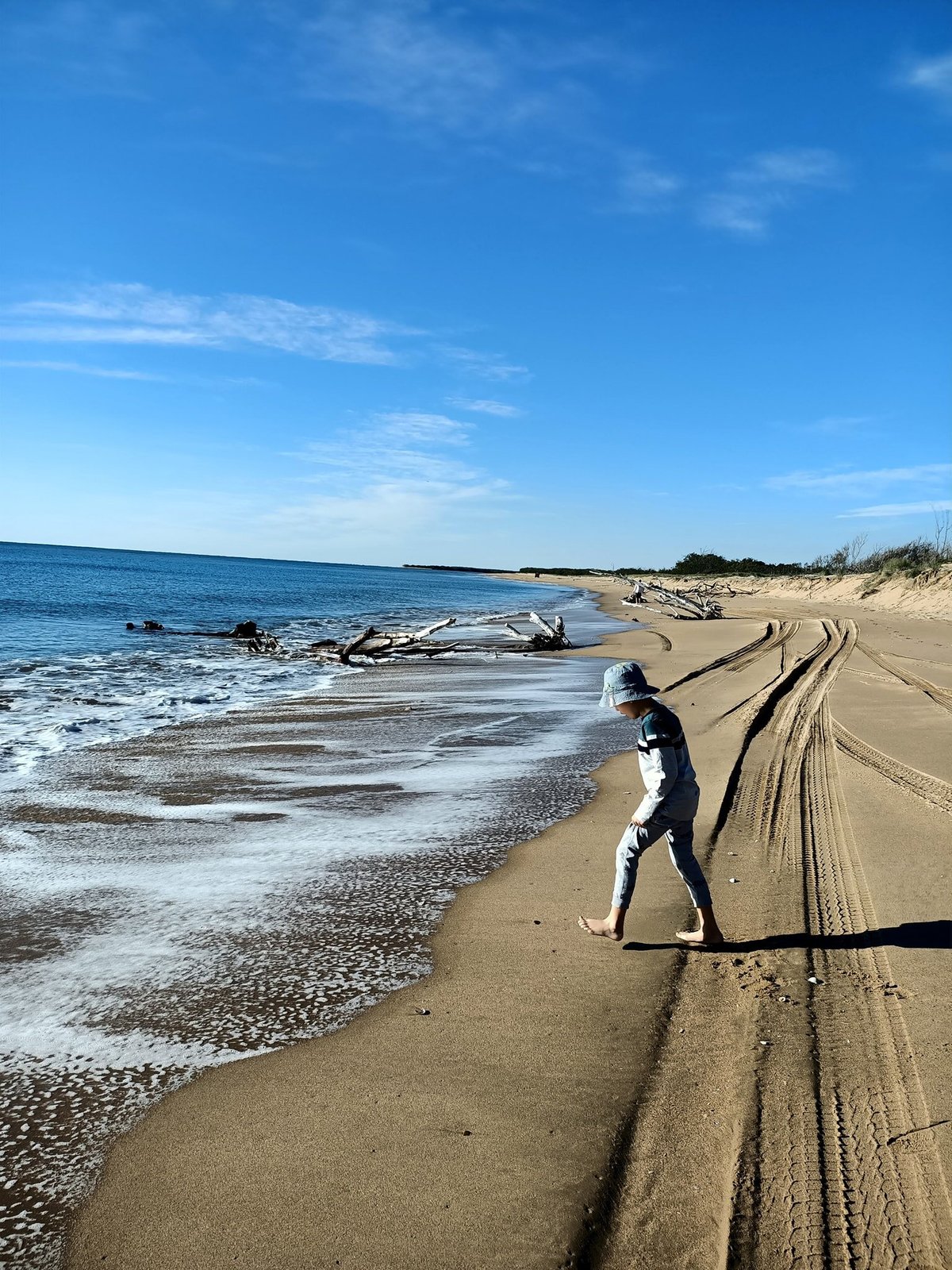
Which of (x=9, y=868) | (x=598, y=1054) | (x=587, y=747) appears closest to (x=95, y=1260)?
(x=598, y=1054)

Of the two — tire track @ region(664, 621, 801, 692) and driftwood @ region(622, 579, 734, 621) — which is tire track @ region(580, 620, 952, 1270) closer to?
tire track @ region(664, 621, 801, 692)

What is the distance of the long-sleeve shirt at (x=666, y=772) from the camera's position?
3961mm

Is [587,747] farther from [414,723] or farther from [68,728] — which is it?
[68,728]

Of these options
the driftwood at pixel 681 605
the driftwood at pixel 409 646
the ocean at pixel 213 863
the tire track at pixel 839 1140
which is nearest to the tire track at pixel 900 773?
the ocean at pixel 213 863

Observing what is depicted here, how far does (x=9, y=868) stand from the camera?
4.97 metres

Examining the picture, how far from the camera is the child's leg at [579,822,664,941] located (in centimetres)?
398

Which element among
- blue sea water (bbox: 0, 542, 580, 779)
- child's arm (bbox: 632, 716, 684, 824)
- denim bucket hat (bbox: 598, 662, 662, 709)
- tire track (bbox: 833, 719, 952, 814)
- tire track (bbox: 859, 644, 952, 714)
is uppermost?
denim bucket hat (bbox: 598, 662, 662, 709)

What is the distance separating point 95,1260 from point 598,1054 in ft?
5.62

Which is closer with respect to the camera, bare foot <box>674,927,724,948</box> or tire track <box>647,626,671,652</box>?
bare foot <box>674,927,724,948</box>

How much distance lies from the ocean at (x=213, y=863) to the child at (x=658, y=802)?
1.03m

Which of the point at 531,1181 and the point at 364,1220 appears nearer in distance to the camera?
the point at 364,1220

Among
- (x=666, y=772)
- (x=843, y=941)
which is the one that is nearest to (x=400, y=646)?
(x=666, y=772)

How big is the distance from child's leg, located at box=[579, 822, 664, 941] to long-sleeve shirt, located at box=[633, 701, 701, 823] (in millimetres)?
95

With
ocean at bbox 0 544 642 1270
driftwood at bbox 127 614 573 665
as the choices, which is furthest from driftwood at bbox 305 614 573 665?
ocean at bbox 0 544 642 1270
